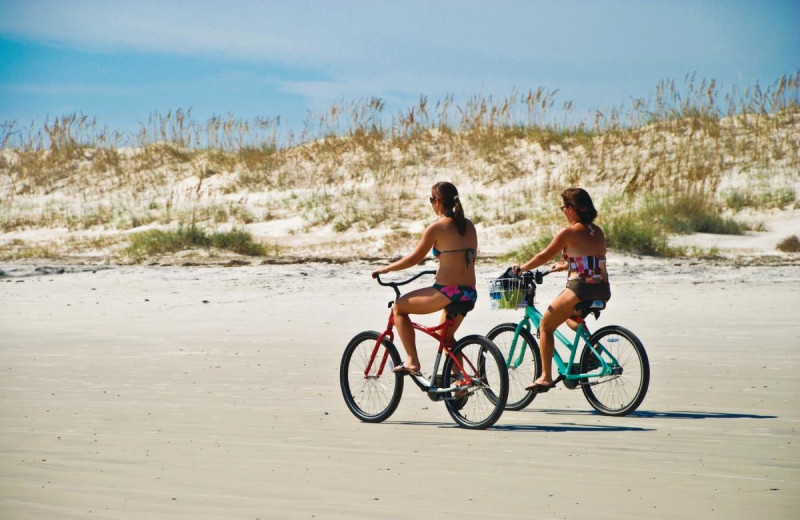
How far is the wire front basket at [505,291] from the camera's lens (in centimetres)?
725

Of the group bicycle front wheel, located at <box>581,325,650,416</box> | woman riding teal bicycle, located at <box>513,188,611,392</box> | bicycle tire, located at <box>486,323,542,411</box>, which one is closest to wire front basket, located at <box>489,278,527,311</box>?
woman riding teal bicycle, located at <box>513,188,611,392</box>

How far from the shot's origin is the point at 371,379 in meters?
7.49

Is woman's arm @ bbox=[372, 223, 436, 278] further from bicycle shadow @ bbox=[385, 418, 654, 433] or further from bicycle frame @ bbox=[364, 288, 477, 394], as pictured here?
bicycle shadow @ bbox=[385, 418, 654, 433]

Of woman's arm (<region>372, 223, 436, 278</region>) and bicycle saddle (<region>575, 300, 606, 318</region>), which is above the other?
woman's arm (<region>372, 223, 436, 278</region>)

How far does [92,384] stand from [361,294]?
6.87 meters

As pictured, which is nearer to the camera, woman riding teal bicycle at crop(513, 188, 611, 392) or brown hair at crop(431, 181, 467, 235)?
brown hair at crop(431, 181, 467, 235)

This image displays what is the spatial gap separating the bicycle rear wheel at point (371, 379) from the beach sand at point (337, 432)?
0.15m

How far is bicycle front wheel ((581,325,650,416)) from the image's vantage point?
7160 millimetres

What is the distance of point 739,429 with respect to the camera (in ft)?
21.9

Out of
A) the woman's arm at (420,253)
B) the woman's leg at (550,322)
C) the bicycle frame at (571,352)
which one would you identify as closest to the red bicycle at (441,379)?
the woman's arm at (420,253)

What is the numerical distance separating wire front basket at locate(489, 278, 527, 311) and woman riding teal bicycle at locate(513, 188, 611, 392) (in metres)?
0.11

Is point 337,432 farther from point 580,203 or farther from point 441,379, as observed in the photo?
point 580,203

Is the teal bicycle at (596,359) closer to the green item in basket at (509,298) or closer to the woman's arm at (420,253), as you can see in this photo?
the green item in basket at (509,298)

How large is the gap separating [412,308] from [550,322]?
973 mm
